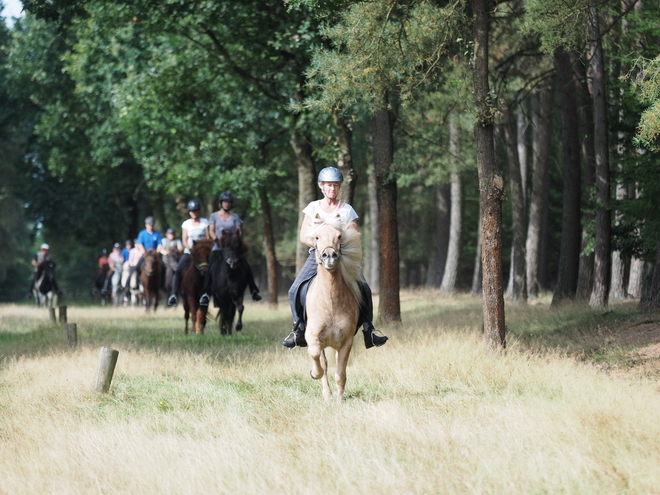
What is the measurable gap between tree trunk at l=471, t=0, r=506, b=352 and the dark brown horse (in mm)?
15184

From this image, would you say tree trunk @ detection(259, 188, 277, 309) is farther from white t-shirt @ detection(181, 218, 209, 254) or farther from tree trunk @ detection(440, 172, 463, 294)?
white t-shirt @ detection(181, 218, 209, 254)

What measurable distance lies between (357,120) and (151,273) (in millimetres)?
9886

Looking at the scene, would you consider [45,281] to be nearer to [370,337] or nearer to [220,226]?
[220,226]

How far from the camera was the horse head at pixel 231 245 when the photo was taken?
18562mm

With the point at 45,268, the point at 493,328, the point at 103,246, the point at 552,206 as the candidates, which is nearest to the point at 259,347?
the point at 493,328

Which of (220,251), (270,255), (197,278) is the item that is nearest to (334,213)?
(220,251)

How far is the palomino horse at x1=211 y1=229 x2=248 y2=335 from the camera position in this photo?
733 inches

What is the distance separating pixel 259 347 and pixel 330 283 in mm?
6396

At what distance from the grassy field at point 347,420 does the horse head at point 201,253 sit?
3800mm

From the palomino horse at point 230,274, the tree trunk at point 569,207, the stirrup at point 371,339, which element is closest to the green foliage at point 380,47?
the palomino horse at point 230,274

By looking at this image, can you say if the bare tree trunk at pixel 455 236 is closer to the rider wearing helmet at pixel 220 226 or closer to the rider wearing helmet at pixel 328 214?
the rider wearing helmet at pixel 220 226

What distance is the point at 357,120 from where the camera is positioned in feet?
65.9

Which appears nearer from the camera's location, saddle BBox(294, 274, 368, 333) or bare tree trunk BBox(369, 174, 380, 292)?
saddle BBox(294, 274, 368, 333)

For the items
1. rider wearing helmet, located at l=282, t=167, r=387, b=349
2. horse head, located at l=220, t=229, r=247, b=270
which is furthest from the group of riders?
horse head, located at l=220, t=229, r=247, b=270
